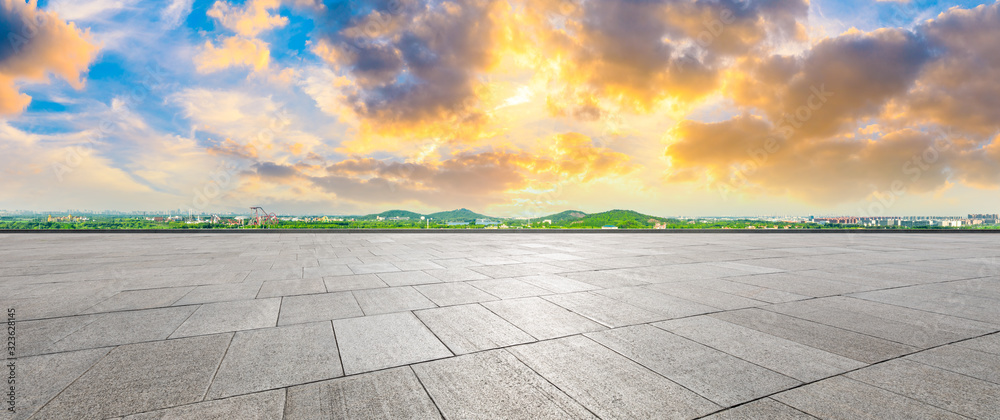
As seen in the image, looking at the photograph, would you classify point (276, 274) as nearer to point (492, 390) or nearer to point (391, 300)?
point (391, 300)

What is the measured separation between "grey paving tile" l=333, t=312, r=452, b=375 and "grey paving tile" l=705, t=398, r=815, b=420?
9.00ft

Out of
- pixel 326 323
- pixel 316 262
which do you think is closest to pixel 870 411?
pixel 326 323

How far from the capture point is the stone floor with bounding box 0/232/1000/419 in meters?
3.30

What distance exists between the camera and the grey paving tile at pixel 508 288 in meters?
7.53

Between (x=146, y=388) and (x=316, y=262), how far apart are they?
8739mm

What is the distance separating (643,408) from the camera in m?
3.21

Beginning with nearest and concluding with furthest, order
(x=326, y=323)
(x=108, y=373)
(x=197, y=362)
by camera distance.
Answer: (x=108, y=373), (x=197, y=362), (x=326, y=323)

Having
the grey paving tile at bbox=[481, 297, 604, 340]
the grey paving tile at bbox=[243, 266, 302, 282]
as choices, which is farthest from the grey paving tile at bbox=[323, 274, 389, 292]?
the grey paving tile at bbox=[481, 297, 604, 340]

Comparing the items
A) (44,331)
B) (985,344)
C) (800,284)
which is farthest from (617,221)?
(44,331)

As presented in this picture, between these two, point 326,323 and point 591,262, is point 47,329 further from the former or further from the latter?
point 591,262

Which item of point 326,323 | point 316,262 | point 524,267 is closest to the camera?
point 326,323

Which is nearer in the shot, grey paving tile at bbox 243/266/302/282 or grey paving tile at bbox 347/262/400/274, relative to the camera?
grey paving tile at bbox 243/266/302/282

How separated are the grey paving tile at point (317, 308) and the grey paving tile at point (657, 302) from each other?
464cm

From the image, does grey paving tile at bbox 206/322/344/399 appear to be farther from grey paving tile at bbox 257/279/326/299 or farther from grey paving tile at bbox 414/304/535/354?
grey paving tile at bbox 257/279/326/299
